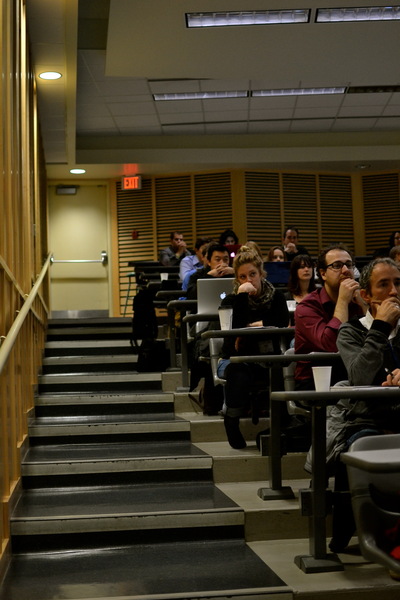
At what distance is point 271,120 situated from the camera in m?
10.6

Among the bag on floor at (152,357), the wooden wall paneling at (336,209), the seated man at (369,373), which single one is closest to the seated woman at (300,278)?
the bag on floor at (152,357)

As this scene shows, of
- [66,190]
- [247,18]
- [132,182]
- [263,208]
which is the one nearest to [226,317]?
[247,18]

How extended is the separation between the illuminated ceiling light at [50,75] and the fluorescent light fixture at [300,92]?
2703 mm

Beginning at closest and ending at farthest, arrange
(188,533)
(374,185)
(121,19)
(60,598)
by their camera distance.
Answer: (60,598)
(188,533)
(121,19)
(374,185)

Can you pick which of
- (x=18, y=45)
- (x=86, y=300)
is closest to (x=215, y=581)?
(x=18, y=45)

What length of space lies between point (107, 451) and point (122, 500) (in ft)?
2.51

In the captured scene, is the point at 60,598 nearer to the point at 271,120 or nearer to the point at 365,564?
the point at 365,564

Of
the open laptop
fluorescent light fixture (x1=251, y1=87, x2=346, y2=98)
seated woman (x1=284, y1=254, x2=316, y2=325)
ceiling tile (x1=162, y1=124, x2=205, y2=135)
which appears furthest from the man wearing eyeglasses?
ceiling tile (x1=162, y1=124, x2=205, y2=135)

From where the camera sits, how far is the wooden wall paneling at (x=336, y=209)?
1209 centimetres

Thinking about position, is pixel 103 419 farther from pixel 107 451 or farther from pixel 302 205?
pixel 302 205

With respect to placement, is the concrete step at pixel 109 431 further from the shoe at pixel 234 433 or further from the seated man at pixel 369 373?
the seated man at pixel 369 373

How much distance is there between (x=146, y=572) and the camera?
11.0 feet

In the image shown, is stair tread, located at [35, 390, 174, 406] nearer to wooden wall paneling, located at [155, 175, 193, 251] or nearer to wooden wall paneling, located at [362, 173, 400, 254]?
wooden wall paneling, located at [155, 175, 193, 251]

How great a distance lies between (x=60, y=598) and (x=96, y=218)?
958 cm
